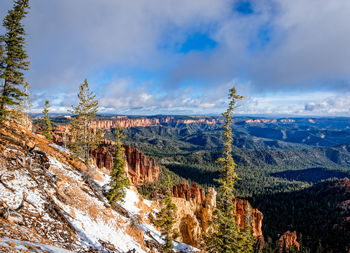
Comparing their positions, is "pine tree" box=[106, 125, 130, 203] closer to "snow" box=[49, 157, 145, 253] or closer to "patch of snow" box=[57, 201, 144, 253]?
"snow" box=[49, 157, 145, 253]

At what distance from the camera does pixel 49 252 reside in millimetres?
8312

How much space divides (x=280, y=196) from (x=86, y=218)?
16713 centimetres

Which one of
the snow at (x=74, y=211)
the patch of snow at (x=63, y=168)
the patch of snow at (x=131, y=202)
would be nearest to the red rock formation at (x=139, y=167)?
the patch of snow at (x=131, y=202)

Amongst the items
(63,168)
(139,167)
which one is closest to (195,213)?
(63,168)

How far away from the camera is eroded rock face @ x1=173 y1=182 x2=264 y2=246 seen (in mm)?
41000

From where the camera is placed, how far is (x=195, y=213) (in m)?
51.3

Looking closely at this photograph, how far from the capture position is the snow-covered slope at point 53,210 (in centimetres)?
1048

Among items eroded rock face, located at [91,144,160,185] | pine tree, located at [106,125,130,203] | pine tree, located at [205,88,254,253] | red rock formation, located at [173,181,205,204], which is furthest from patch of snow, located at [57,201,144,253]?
eroded rock face, located at [91,144,160,185]

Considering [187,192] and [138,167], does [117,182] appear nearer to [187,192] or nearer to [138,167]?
[187,192]

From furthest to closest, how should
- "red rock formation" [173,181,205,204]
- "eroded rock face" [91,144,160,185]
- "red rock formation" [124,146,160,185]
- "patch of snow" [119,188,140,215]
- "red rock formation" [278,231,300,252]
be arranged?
"red rock formation" [124,146,160,185]
"eroded rock face" [91,144,160,185]
"red rock formation" [173,181,205,204]
"red rock formation" [278,231,300,252]
"patch of snow" [119,188,140,215]

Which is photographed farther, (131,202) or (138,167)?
(138,167)

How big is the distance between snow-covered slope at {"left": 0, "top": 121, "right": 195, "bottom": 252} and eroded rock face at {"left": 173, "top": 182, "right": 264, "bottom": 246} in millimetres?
15485

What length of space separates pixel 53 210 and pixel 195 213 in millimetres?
44560

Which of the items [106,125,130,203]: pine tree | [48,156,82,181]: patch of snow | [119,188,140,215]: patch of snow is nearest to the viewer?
[48,156,82,181]: patch of snow
